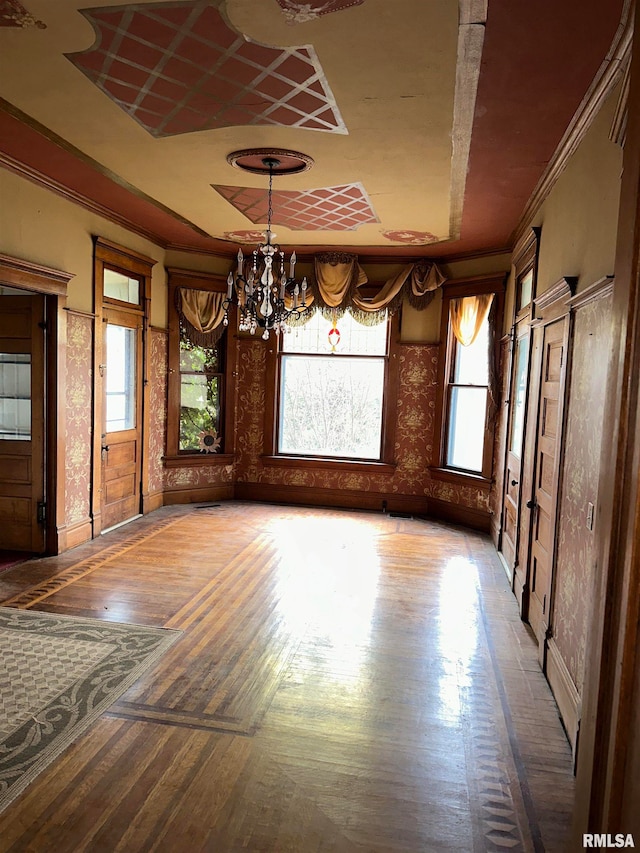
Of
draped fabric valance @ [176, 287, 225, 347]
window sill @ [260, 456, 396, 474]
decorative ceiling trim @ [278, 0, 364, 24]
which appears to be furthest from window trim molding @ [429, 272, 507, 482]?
decorative ceiling trim @ [278, 0, 364, 24]

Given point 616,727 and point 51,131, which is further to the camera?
point 51,131

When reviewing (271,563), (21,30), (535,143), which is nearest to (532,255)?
(535,143)

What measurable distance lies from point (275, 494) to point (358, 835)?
5845 mm

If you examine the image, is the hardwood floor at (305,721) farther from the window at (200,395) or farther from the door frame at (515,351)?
the window at (200,395)

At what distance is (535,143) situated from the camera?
3648 mm

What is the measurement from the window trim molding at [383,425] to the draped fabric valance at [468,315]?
2.48 feet

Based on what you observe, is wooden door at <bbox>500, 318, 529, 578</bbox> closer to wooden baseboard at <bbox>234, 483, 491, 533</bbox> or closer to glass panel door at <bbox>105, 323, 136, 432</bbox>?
wooden baseboard at <bbox>234, 483, 491, 533</bbox>

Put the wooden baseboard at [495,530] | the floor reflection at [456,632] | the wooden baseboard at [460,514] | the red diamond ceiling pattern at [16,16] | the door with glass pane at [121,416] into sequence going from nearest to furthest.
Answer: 1. the red diamond ceiling pattern at [16,16]
2. the floor reflection at [456,632]
3. the wooden baseboard at [495,530]
4. the door with glass pane at [121,416]
5. the wooden baseboard at [460,514]

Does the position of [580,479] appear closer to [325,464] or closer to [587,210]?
[587,210]

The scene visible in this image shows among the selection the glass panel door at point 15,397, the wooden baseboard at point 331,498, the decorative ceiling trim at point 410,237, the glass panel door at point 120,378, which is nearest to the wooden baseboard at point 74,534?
the glass panel door at point 15,397

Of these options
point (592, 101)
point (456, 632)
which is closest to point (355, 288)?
point (592, 101)

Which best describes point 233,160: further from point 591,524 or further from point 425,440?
point 425,440

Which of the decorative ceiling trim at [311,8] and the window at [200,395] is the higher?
the decorative ceiling trim at [311,8]

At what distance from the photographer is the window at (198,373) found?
7.26 m
